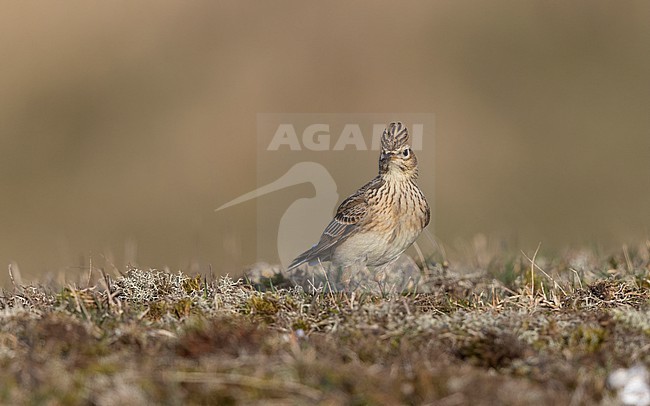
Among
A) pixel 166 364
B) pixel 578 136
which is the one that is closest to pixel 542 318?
pixel 166 364

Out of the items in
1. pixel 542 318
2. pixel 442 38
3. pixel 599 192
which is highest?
pixel 442 38

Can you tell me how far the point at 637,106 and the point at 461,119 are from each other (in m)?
5.02

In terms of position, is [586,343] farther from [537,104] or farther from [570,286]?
[537,104]

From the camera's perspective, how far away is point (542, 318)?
22.6 feet

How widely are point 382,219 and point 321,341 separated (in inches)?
103

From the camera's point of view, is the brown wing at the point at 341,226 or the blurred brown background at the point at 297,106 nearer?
the brown wing at the point at 341,226

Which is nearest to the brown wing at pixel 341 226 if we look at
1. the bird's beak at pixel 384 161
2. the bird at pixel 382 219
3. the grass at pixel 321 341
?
the bird at pixel 382 219

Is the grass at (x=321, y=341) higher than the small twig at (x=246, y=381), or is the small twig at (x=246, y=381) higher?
the small twig at (x=246, y=381)

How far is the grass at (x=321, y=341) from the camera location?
16.8ft

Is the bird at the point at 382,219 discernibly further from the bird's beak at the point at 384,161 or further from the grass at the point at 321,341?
the grass at the point at 321,341

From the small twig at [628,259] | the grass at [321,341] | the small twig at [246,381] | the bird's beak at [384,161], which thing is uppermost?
the bird's beak at [384,161]

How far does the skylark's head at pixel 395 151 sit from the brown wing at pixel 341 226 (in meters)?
0.17

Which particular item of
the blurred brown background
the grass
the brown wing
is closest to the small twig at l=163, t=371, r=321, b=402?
the grass

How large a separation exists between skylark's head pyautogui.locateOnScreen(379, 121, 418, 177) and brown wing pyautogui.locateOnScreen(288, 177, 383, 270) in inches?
6.8
